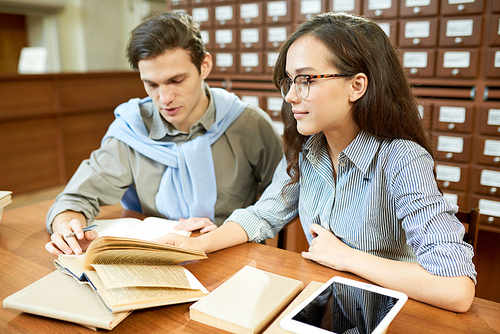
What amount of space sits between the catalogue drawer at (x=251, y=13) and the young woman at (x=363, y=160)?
1.73 meters

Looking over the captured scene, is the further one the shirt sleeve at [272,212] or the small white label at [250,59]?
the small white label at [250,59]

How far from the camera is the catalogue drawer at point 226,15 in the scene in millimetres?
2855

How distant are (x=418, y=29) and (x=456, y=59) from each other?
0.83ft

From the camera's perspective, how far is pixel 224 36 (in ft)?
9.70

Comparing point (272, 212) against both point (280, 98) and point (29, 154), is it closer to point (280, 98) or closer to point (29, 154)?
point (280, 98)

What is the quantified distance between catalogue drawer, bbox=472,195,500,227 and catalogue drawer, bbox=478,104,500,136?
0.34 meters

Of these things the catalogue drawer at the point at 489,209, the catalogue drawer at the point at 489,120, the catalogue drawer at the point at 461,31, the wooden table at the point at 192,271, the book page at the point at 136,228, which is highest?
the catalogue drawer at the point at 461,31

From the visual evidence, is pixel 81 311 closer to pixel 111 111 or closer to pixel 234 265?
pixel 234 265

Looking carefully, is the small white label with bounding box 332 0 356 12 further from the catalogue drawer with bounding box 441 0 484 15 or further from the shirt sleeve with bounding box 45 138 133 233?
the shirt sleeve with bounding box 45 138 133 233

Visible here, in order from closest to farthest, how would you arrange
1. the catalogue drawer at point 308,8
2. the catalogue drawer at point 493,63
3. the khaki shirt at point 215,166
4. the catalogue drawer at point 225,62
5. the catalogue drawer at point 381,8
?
the khaki shirt at point 215,166 < the catalogue drawer at point 493,63 < the catalogue drawer at point 381,8 < the catalogue drawer at point 308,8 < the catalogue drawer at point 225,62

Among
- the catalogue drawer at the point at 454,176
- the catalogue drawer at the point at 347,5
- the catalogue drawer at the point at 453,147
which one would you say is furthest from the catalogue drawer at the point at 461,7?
the catalogue drawer at the point at 454,176

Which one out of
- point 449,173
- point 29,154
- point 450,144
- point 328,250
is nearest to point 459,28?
point 450,144

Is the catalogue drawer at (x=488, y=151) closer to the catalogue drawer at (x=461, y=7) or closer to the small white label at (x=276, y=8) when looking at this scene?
the catalogue drawer at (x=461, y=7)

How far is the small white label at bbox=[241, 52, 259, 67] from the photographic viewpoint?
112 inches
